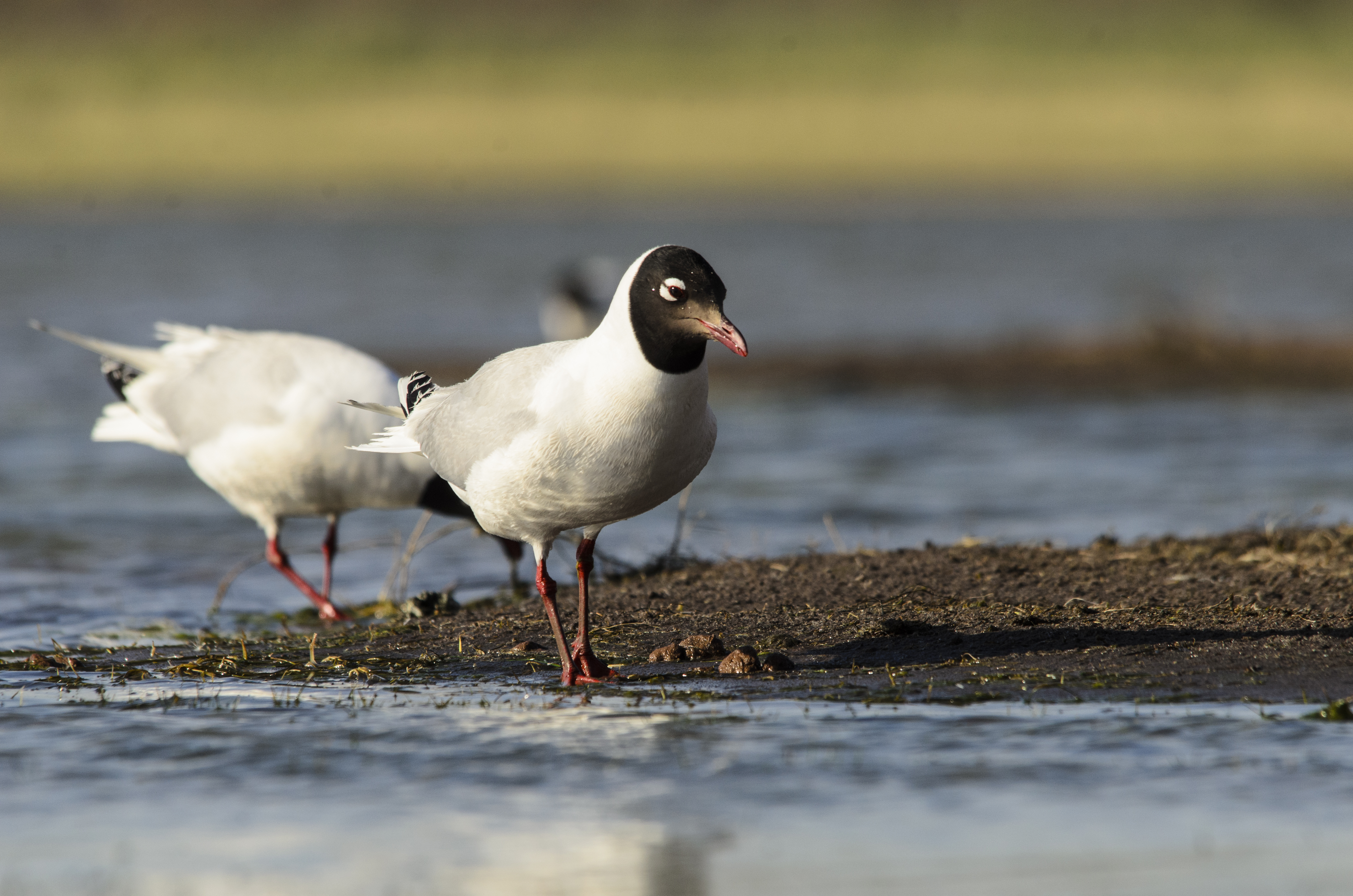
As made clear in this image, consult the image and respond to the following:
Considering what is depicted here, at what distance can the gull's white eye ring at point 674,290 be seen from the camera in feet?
19.9

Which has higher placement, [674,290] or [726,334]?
[674,290]

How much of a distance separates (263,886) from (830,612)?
143 inches

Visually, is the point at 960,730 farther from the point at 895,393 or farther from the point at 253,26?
the point at 253,26

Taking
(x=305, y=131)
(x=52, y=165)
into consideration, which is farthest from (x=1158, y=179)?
(x=52, y=165)

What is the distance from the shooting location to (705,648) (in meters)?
6.98

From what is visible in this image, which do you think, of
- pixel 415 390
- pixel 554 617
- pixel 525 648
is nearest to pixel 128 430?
pixel 415 390

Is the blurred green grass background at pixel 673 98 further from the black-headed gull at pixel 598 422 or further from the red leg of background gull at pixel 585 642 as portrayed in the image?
the black-headed gull at pixel 598 422

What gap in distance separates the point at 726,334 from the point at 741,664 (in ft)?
4.79

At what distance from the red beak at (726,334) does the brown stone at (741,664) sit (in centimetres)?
136

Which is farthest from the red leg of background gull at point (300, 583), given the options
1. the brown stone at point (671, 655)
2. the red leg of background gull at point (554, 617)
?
the brown stone at point (671, 655)

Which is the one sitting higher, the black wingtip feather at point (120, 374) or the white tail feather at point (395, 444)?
the black wingtip feather at point (120, 374)

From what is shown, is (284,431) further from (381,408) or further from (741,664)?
(741,664)

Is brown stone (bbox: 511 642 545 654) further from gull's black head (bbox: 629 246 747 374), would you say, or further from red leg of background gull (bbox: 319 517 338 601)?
red leg of background gull (bbox: 319 517 338 601)

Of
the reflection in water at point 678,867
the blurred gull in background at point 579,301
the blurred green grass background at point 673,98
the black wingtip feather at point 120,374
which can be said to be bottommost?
the reflection in water at point 678,867
